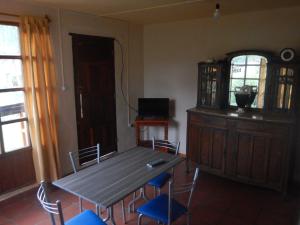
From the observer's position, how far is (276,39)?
342 cm

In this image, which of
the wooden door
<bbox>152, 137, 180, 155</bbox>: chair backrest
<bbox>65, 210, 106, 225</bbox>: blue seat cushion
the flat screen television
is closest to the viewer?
<bbox>65, 210, 106, 225</bbox>: blue seat cushion

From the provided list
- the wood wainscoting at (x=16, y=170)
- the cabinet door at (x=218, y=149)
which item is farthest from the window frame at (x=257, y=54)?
the wood wainscoting at (x=16, y=170)

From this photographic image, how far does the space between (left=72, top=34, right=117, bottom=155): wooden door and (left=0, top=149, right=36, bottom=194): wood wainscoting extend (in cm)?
81

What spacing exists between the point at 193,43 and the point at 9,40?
9.11 feet

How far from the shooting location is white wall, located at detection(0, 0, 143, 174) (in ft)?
10.8

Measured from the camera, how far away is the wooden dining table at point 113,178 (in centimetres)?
187

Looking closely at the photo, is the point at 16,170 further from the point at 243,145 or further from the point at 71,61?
the point at 243,145

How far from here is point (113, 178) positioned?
2.14m

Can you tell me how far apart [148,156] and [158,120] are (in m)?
1.69

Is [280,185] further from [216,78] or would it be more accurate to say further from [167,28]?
[167,28]

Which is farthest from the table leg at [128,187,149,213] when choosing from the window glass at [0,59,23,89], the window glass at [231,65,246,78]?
the window glass at [231,65,246,78]

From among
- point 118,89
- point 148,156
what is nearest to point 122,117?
point 118,89

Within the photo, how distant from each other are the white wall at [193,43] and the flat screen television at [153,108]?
0.86 ft

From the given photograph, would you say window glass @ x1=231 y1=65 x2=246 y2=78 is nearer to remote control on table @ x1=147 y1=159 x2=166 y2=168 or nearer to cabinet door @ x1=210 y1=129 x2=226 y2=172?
cabinet door @ x1=210 y1=129 x2=226 y2=172
